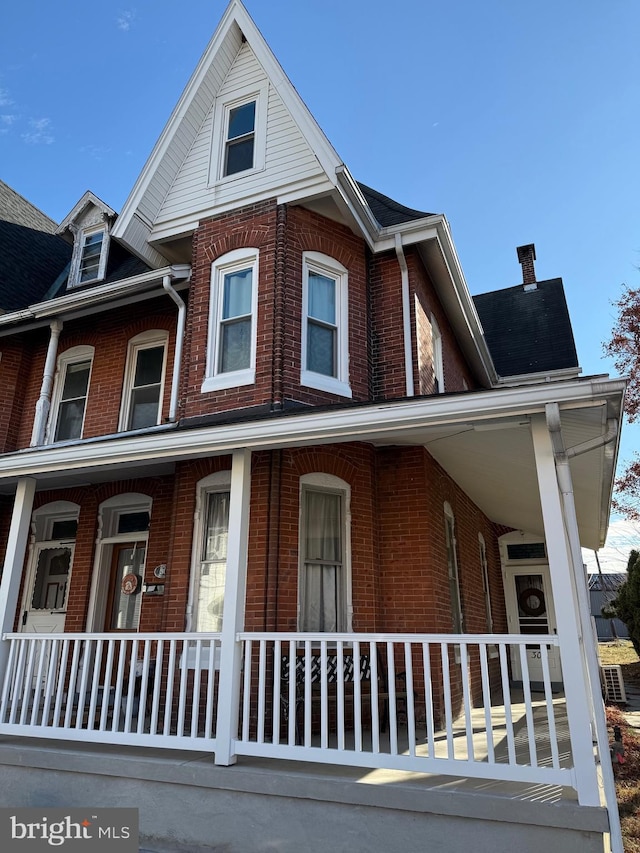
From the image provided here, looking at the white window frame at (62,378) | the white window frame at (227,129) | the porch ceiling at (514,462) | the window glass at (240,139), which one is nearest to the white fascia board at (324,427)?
the porch ceiling at (514,462)

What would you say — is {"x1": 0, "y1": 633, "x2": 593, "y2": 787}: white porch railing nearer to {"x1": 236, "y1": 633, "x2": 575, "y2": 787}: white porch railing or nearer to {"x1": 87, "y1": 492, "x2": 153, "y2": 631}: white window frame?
{"x1": 236, "y1": 633, "x2": 575, "y2": 787}: white porch railing

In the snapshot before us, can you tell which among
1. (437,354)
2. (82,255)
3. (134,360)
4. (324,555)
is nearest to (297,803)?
(324,555)

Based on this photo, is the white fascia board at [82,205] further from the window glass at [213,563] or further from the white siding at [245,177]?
the window glass at [213,563]

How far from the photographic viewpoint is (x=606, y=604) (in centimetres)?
2755

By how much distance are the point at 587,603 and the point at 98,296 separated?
8.44 metres

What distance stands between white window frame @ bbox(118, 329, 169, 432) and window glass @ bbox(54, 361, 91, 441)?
922 mm

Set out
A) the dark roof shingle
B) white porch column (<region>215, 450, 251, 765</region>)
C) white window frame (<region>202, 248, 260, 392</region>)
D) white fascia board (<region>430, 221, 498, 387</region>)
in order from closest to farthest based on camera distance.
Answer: white porch column (<region>215, 450, 251, 765</region>)
white window frame (<region>202, 248, 260, 392</region>)
white fascia board (<region>430, 221, 498, 387</region>)
the dark roof shingle

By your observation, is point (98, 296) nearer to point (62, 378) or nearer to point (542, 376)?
point (62, 378)

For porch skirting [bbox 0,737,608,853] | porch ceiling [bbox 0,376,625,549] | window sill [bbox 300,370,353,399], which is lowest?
porch skirting [bbox 0,737,608,853]

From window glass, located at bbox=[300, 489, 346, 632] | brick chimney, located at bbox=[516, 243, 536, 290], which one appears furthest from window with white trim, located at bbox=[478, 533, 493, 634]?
brick chimney, located at bbox=[516, 243, 536, 290]

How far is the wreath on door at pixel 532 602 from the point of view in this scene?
1278cm

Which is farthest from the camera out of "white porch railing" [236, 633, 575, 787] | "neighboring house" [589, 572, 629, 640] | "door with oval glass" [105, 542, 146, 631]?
"neighboring house" [589, 572, 629, 640]

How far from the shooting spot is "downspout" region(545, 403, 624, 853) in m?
4.02

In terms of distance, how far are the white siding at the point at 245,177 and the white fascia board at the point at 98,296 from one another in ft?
2.58
